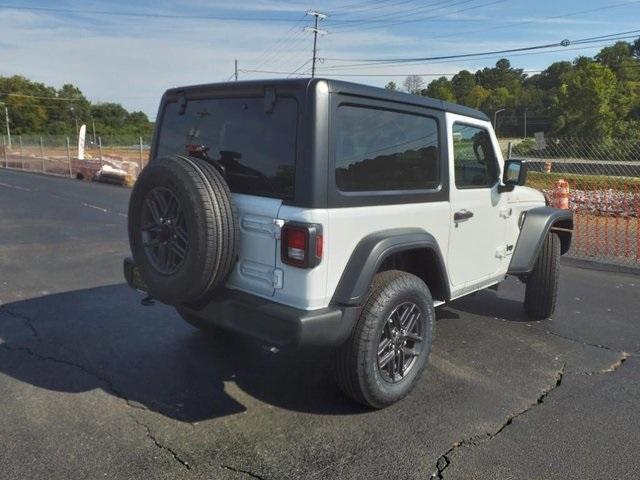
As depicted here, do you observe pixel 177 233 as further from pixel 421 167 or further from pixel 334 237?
pixel 421 167

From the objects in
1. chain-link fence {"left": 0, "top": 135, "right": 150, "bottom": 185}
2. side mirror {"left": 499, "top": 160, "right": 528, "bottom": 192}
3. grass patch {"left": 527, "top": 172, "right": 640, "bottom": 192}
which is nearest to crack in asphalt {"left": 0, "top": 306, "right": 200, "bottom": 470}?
side mirror {"left": 499, "top": 160, "right": 528, "bottom": 192}

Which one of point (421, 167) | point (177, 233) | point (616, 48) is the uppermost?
point (616, 48)

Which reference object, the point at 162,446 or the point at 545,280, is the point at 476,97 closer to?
the point at 545,280

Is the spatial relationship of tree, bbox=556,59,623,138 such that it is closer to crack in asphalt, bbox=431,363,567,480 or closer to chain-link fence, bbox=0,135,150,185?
chain-link fence, bbox=0,135,150,185

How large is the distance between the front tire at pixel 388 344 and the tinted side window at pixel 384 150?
1.94ft

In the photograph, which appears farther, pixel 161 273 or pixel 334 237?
pixel 161 273

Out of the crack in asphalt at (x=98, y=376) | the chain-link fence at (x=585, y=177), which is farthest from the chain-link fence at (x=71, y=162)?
the crack in asphalt at (x=98, y=376)

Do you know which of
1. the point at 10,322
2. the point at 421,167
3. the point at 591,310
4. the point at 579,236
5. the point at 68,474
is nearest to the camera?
the point at 68,474

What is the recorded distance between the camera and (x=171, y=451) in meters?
2.78

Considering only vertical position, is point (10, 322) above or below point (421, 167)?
below

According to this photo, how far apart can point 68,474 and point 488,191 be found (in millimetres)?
3381

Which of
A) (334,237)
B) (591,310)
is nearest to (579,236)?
(591,310)

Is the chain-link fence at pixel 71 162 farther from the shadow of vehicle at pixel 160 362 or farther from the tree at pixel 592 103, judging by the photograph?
the tree at pixel 592 103

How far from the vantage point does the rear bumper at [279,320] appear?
2764mm
